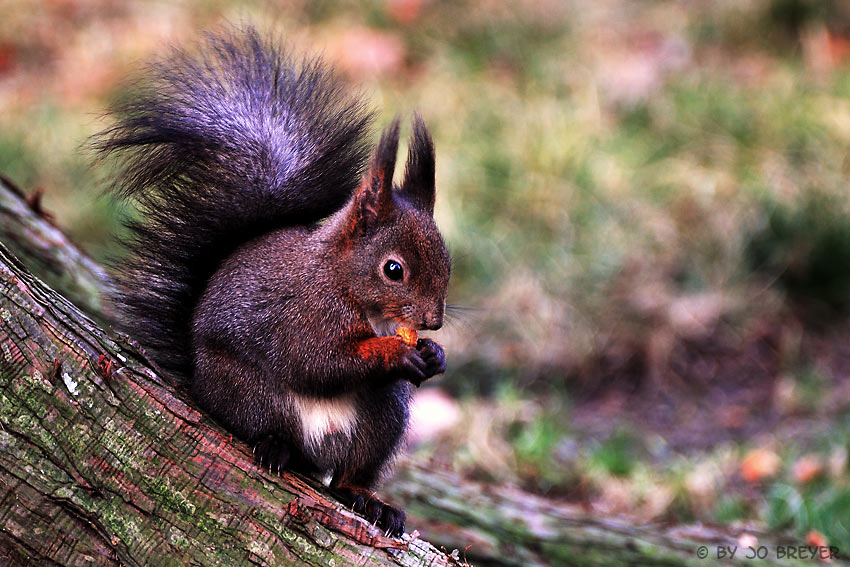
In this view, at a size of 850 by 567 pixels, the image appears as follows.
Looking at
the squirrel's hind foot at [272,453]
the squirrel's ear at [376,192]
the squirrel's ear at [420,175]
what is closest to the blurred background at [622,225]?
the squirrel's ear at [420,175]

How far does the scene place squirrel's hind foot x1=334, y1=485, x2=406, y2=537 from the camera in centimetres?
171

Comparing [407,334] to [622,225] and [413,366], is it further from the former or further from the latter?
[622,225]

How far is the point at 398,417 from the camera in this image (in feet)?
5.93

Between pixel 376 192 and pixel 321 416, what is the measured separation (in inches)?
16.5

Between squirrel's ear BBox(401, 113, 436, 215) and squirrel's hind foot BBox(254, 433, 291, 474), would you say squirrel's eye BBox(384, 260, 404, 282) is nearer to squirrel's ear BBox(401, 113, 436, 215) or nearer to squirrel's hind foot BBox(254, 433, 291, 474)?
squirrel's ear BBox(401, 113, 436, 215)

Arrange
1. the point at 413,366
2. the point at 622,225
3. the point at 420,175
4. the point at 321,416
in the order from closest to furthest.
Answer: the point at 413,366 → the point at 321,416 → the point at 420,175 → the point at 622,225

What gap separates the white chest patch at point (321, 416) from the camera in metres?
1.69

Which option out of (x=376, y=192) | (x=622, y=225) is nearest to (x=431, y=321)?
(x=376, y=192)

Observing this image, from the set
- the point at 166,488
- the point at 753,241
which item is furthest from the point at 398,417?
the point at 753,241

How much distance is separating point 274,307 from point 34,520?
0.52m

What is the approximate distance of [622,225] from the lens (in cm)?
405

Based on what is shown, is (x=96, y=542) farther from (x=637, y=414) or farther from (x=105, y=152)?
(x=637, y=414)

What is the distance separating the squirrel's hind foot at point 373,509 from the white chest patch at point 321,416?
12 centimetres

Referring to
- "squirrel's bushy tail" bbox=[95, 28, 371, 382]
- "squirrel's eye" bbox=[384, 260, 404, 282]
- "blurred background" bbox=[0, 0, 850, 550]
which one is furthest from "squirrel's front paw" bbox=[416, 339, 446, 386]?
"blurred background" bbox=[0, 0, 850, 550]
